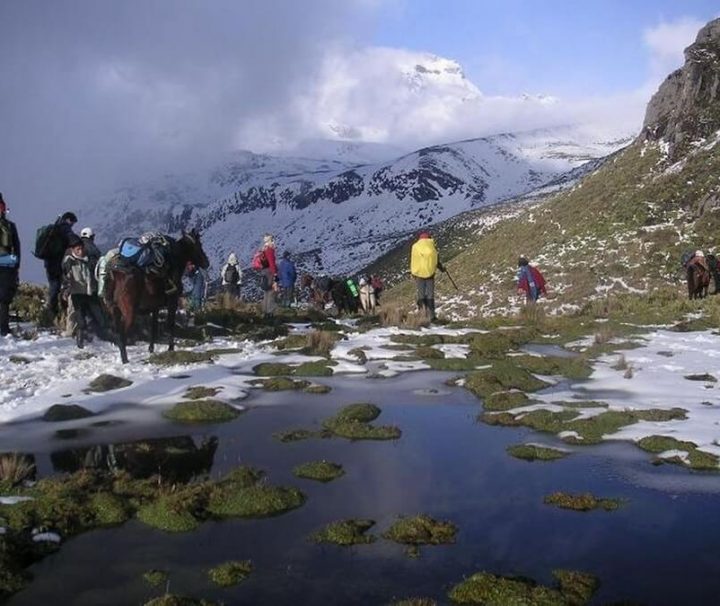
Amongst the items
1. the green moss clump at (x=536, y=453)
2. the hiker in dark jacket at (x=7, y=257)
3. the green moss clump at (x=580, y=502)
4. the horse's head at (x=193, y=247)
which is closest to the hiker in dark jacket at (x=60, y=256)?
the hiker in dark jacket at (x=7, y=257)

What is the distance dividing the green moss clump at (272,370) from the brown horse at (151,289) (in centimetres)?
218

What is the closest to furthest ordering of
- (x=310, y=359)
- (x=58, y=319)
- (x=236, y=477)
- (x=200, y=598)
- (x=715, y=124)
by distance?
(x=200, y=598) → (x=236, y=477) → (x=310, y=359) → (x=58, y=319) → (x=715, y=124)

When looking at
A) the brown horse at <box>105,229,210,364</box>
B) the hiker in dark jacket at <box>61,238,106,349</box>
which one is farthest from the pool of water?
the hiker in dark jacket at <box>61,238,106,349</box>

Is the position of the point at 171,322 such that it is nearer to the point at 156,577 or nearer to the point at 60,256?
the point at 60,256

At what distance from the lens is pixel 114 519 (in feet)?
A: 22.7

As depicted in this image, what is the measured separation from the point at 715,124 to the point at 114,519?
6019cm

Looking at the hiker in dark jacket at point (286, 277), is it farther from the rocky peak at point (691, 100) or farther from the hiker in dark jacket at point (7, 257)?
the rocky peak at point (691, 100)

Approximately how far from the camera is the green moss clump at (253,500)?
7.22 meters

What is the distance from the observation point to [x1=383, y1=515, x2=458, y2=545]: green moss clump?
21.5 feet

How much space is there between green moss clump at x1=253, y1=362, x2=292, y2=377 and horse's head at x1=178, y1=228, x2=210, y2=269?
3.01 metres

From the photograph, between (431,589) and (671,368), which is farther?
(671,368)

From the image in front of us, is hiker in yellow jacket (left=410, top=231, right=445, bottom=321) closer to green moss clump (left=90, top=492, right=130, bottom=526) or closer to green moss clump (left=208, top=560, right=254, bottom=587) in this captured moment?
green moss clump (left=90, top=492, right=130, bottom=526)

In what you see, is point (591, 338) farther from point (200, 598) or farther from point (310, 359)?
point (200, 598)

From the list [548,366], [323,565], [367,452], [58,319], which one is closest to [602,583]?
[323,565]
